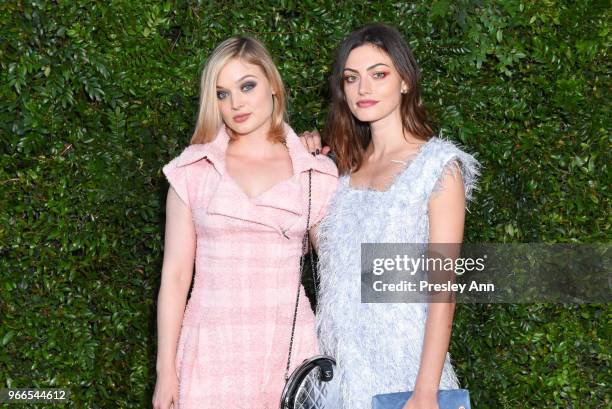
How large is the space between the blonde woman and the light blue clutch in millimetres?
369

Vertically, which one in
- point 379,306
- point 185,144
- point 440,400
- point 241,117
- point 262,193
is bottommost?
point 440,400

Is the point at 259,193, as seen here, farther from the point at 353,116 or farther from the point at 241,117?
the point at 353,116

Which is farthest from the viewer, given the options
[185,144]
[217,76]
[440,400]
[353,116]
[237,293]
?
[185,144]

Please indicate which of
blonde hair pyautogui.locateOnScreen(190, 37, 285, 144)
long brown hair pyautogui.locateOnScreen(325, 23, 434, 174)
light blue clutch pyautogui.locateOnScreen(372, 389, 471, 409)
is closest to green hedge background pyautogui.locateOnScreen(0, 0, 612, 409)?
long brown hair pyautogui.locateOnScreen(325, 23, 434, 174)

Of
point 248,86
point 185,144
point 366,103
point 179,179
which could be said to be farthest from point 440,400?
point 185,144

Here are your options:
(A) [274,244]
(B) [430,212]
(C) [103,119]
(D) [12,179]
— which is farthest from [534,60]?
(D) [12,179]

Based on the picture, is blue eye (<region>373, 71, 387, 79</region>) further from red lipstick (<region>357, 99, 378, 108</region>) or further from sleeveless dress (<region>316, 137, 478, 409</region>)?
sleeveless dress (<region>316, 137, 478, 409</region>)

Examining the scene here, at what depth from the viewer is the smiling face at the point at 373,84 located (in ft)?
11.1

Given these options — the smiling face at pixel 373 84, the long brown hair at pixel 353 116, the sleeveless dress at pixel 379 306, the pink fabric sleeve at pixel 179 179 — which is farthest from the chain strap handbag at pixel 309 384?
the smiling face at pixel 373 84

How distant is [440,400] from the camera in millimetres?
3084

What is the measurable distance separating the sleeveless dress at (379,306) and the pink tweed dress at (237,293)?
15cm

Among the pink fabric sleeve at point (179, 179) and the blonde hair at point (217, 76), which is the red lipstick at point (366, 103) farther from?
the pink fabric sleeve at point (179, 179)

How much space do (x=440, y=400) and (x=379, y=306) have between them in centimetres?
41

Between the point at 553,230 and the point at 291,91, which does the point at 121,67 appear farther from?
the point at 553,230
